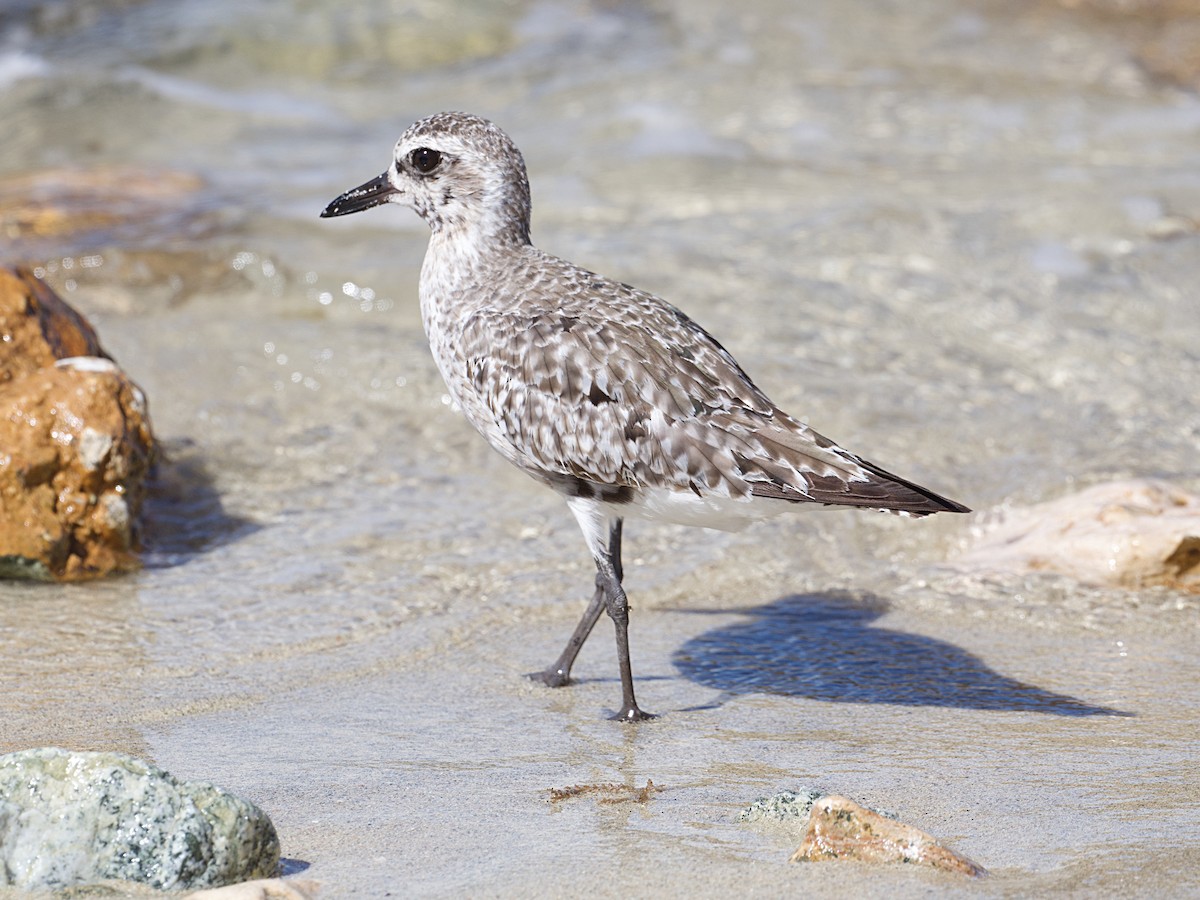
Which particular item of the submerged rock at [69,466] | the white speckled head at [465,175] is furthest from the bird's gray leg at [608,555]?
the submerged rock at [69,466]

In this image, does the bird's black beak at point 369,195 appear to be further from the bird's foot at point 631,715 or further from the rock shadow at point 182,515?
the bird's foot at point 631,715

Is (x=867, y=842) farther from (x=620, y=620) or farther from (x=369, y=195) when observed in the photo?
(x=369, y=195)

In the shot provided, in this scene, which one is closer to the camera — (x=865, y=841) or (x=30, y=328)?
(x=865, y=841)

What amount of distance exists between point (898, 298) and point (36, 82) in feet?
28.6

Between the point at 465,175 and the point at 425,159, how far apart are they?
170 millimetres

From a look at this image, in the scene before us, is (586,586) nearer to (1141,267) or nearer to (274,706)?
(274,706)

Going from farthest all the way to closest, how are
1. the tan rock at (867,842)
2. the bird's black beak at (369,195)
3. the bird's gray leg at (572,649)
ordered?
the bird's black beak at (369,195) → the bird's gray leg at (572,649) → the tan rock at (867,842)

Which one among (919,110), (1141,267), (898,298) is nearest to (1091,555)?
(898,298)

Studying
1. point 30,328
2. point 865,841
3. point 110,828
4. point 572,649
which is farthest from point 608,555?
point 30,328

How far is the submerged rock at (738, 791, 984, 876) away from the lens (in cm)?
350

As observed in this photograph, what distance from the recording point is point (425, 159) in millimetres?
5453

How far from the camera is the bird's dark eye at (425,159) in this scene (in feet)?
17.8

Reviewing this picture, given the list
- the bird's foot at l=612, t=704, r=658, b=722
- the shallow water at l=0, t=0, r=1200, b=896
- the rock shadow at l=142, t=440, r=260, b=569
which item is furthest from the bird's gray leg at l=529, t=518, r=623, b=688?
the rock shadow at l=142, t=440, r=260, b=569

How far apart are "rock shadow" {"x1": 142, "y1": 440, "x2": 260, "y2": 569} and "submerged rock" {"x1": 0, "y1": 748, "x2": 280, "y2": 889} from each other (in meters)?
2.93
